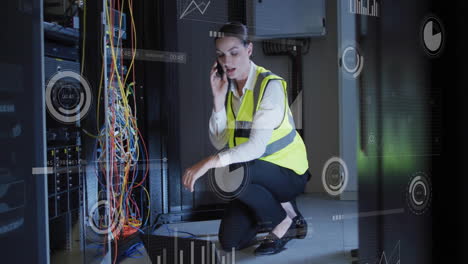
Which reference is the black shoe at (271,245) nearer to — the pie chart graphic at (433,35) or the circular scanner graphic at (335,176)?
the circular scanner graphic at (335,176)

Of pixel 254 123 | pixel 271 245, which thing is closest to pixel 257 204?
pixel 271 245

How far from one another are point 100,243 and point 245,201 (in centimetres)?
41

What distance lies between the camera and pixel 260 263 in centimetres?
121

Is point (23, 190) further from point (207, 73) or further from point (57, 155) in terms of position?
point (207, 73)

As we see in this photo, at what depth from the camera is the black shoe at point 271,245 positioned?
3.99 ft

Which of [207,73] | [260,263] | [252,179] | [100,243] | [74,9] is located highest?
[74,9]

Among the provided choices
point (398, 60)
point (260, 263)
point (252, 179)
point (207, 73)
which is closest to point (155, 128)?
point (207, 73)

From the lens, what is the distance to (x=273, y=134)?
1220 mm

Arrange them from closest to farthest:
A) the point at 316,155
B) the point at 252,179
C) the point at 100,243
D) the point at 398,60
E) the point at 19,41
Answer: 1. the point at 19,41
2. the point at 100,243
3. the point at 252,179
4. the point at 316,155
5. the point at 398,60

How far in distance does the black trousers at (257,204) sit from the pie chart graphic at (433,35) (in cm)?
81

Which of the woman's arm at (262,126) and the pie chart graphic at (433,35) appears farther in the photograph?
the pie chart graphic at (433,35)
